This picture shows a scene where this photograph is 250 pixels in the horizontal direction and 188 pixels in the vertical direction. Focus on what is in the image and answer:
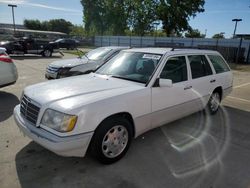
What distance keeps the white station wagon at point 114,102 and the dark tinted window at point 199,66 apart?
0.02 m

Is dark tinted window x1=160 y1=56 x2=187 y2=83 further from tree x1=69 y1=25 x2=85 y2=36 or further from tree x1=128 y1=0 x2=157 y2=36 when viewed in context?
tree x1=69 y1=25 x2=85 y2=36

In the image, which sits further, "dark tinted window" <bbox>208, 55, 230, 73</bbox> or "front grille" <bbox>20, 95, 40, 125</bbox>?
"dark tinted window" <bbox>208, 55, 230, 73</bbox>

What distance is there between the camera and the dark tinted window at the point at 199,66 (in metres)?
4.48

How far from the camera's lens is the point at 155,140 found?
4.05 m

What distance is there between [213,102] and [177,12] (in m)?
34.3

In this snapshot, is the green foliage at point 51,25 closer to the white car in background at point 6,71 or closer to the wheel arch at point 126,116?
the white car in background at point 6,71

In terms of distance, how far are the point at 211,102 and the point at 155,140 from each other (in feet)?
6.89

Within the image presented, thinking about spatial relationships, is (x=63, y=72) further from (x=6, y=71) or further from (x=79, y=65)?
(x=6, y=71)

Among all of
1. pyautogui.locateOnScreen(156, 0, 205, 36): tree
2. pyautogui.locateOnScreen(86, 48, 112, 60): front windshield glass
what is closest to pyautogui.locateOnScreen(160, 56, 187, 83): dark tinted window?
pyautogui.locateOnScreen(86, 48, 112, 60): front windshield glass

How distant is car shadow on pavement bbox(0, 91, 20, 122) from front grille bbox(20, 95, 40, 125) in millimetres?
1814

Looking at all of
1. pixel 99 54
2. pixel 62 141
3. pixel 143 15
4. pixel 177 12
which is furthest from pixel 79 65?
pixel 143 15

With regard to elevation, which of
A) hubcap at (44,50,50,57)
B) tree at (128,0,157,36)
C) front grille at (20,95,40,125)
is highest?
tree at (128,0,157,36)

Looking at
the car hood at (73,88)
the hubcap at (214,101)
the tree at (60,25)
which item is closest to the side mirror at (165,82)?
the car hood at (73,88)

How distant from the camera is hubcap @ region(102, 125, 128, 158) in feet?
10.2
